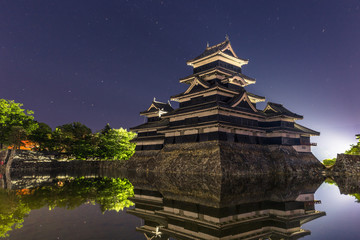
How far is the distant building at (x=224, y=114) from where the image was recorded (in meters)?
29.4

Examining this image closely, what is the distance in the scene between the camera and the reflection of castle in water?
765 centimetres

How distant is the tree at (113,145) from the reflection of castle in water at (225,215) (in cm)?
4222

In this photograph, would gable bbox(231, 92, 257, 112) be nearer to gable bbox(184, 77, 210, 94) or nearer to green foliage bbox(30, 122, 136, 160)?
gable bbox(184, 77, 210, 94)

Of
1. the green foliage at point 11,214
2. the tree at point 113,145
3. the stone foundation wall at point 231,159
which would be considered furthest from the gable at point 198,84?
the tree at point 113,145

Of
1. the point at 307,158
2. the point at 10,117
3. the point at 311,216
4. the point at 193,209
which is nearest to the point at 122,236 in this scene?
the point at 193,209

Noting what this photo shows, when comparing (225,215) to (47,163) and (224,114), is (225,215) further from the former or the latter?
(47,163)

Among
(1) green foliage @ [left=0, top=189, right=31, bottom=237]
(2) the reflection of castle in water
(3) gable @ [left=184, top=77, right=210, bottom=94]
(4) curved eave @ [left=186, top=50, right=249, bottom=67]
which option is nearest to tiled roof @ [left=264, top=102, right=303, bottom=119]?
(4) curved eave @ [left=186, top=50, right=249, bottom=67]

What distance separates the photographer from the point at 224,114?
29469mm

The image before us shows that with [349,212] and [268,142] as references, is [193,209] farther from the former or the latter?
[268,142]

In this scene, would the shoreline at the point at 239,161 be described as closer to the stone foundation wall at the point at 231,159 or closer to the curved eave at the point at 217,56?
the stone foundation wall at the point at 231,159

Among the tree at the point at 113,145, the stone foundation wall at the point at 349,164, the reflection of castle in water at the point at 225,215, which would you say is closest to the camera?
the reflection of castle in water at the point at 225,215

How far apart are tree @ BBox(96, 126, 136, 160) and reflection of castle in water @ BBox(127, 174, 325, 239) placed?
42.2 meters

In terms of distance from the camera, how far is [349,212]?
1037 centimetres

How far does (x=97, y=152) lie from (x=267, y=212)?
47.9m
